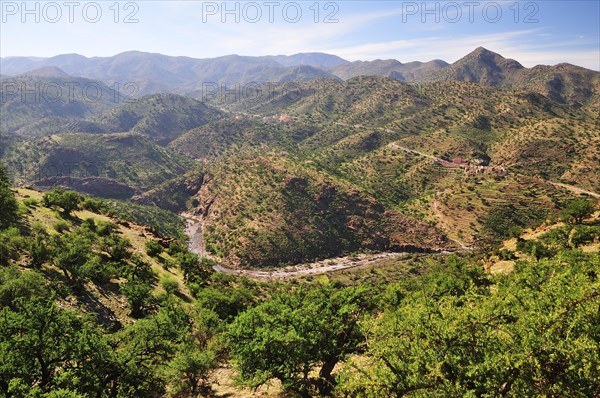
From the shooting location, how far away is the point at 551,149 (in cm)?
16088

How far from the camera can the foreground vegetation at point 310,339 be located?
18938mm

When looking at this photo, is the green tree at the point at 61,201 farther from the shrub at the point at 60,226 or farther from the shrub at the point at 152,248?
the shrub at the point at 152,248

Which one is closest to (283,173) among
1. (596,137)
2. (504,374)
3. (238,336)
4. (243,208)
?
(243,208)

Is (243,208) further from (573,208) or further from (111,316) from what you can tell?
(573,208)

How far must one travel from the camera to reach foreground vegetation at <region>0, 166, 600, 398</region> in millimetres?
18938

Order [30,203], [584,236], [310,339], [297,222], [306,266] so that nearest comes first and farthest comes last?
[310,339] → [584,236] → [30,203] → [306,266] → [297,222]

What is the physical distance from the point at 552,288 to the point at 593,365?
7.26 metres

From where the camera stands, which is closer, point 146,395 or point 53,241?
point 146,395

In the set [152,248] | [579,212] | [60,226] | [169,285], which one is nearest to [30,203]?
[60,226]

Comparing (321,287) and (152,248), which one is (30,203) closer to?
(152,248)

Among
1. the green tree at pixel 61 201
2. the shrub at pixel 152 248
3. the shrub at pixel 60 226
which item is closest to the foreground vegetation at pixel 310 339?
the shrub at pixel 60 226

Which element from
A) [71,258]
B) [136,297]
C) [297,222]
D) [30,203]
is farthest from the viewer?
[297,222]

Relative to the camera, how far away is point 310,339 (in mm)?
27797

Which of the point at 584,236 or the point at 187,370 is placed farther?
the point at 584,236
